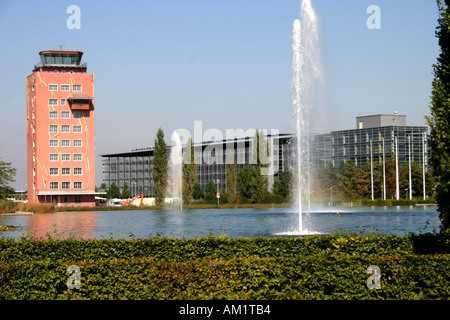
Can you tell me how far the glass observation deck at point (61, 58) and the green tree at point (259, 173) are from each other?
27963 millimetres

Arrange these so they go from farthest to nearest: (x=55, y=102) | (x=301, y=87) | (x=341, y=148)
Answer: (x=341, y=148) < (x=55, y=102) < (x=301, y=87)

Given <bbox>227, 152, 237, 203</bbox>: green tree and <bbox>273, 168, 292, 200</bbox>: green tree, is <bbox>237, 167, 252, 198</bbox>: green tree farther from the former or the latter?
<bbox>273, 168, 292, 200</bbox>: green tree

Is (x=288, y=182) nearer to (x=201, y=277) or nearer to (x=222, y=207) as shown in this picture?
(x=222, y=207)

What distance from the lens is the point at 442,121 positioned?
47.2ft

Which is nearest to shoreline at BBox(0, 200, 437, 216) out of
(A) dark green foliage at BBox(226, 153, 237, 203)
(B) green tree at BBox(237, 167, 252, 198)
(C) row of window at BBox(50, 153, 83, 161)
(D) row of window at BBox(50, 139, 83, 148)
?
(A) dark green foliage at BBox(226, 153, 237, 203)

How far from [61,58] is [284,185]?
3797 cm

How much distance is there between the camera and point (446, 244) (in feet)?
46.4

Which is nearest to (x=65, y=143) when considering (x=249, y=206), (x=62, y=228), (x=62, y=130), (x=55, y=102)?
(x=62, y=130)

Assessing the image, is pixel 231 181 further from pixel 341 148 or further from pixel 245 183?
pixel 341 148

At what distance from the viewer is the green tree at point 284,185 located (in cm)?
8869

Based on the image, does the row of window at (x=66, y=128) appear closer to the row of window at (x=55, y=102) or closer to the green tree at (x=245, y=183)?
the row of window at (x=55, y=102)

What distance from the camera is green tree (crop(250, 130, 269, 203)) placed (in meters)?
84.3
